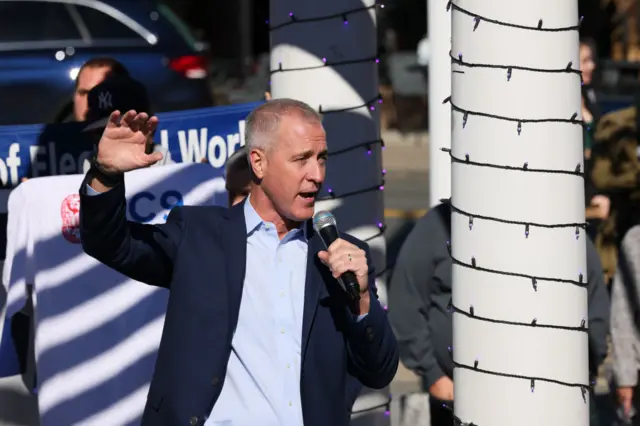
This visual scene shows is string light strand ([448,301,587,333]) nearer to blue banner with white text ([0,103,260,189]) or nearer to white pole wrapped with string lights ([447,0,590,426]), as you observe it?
white pole wrapped with string lights ([447,0,590,426])

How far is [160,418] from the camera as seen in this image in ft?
11.9

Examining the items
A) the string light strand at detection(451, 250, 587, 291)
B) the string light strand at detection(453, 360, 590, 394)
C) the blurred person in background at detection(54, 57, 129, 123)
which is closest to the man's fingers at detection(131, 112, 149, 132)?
the string light strand at detection(451, 250, 587, 291)

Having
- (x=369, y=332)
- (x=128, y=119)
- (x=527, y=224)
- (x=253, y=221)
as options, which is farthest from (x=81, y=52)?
(x=369, y=332)

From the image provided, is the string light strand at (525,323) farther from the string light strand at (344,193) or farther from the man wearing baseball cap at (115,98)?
the man wearing baseball cap at (115,98)

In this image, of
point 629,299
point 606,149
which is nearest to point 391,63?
point 606,149

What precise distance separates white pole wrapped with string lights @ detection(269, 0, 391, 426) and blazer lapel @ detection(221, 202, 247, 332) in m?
1.20

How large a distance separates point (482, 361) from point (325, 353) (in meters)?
0.51

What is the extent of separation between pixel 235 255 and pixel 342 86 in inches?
55.0

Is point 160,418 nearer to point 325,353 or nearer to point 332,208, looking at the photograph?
point 325,353

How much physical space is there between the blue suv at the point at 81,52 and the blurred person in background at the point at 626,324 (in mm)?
5871

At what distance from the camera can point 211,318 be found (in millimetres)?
3588

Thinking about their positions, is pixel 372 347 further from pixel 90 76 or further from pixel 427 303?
pixel 90 76

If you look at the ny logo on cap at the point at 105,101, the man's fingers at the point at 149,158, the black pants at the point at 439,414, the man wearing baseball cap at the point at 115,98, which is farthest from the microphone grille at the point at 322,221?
the black pants at the point at 439,414

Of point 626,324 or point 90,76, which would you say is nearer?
point 90,76
